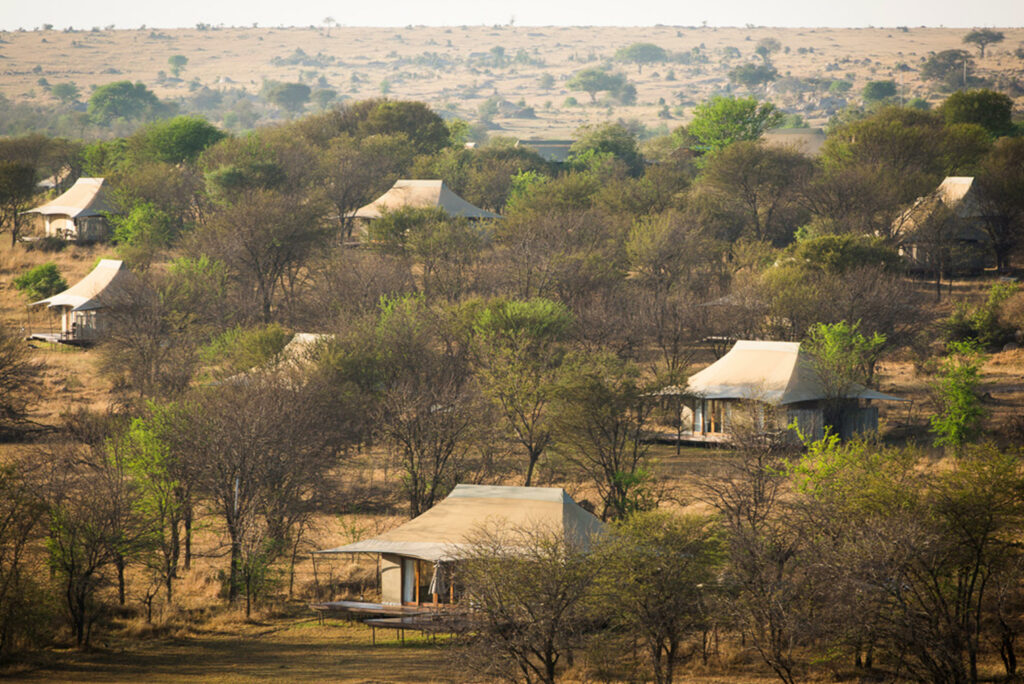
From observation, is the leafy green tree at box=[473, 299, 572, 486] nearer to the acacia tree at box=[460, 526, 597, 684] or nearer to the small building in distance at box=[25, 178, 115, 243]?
the acacia tree at box=[460, 526, 597, 684]

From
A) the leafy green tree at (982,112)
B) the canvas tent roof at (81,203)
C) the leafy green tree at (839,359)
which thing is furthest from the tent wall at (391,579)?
the leafy green tree at (982,112)

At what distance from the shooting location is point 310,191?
7762 centimetres

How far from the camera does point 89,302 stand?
60.0 meters

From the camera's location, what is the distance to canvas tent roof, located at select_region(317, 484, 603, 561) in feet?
108

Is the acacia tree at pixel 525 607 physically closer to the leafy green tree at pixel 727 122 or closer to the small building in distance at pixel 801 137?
the leafy green tree at pixel 727 122

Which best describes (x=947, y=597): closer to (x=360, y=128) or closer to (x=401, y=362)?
(x=401, y=362)

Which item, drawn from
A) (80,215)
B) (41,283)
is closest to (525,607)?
(41,283)

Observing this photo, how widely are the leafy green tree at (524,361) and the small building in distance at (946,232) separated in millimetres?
25823

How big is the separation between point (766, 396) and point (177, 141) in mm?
63455

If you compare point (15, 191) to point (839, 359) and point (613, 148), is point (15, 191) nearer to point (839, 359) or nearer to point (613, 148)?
point (613, 148)

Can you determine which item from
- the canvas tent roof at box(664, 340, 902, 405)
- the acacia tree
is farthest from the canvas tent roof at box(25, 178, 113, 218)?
the acacia tree

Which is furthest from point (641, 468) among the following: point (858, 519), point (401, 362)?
point (858, 519)

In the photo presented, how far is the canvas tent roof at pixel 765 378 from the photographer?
44.7m

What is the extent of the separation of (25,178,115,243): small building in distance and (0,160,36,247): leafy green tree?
162 centimetres
